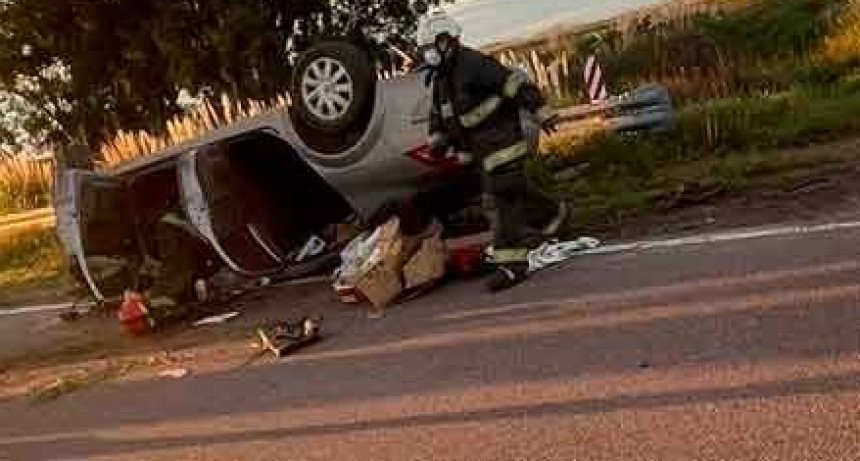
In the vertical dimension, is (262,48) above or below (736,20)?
above

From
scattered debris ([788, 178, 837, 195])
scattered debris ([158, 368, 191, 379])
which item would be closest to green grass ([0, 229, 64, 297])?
scattered debris ([158, 368, 191, 379])

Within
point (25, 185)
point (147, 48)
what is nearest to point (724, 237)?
point (147, 48)

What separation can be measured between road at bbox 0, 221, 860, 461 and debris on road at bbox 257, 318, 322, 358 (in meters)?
0.14

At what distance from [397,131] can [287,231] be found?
59.4 inches

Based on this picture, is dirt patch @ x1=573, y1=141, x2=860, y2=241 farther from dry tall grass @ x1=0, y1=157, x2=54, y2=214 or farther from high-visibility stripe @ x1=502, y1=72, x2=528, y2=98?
dry tall grass @ x1=0, y1=157, x2=54, y2=214

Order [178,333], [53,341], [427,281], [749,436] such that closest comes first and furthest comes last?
[749,436] < [427,281] < [178,333] < [53,341]

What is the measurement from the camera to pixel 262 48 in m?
15.0

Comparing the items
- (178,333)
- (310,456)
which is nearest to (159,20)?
(178,333)

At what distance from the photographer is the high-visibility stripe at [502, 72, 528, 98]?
6.79 m

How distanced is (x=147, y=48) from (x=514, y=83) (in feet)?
32.2

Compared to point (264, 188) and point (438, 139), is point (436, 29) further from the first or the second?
point (264, 188)

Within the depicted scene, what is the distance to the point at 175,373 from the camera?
6652mm

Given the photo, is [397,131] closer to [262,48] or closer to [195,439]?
[195,439]

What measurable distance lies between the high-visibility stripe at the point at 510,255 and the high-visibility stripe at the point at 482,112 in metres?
0.73
